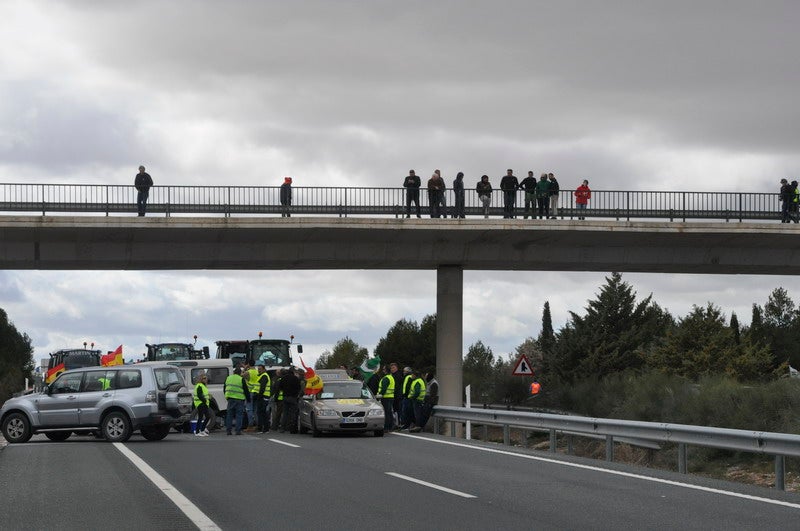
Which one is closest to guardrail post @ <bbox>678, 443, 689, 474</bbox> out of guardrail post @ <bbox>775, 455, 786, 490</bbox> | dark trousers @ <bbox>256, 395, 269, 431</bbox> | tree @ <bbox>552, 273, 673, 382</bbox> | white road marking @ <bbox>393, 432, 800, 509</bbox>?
white road marking @ <bbox>393, 432, 800, 509</bbox>

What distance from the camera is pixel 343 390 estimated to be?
2806cm

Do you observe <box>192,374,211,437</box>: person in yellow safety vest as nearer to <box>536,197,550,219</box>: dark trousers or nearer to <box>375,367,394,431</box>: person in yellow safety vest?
<box>375,367,394,431</box>: person in yellow safety vest

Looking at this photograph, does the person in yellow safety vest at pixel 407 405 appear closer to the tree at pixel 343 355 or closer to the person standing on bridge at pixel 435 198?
the person standing on bridge at pixel 435 198

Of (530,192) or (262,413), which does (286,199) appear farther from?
(262,413)

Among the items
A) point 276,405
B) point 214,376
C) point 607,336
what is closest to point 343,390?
point 276,405

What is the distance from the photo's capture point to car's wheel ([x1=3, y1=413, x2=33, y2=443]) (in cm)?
2628

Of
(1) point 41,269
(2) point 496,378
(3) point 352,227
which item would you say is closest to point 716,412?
(3) point 352,227

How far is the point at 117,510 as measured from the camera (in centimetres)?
1286

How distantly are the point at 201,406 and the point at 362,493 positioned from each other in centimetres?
1604

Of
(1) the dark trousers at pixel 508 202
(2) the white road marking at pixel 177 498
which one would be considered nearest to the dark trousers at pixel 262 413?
(2) the white road marking at pixel 177 498

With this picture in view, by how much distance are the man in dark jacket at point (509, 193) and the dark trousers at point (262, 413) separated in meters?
13.5

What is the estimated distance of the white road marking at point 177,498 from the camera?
11.7m

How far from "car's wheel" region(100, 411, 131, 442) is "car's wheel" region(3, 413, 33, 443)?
171cm

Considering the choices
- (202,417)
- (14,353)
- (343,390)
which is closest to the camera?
(343,390)
